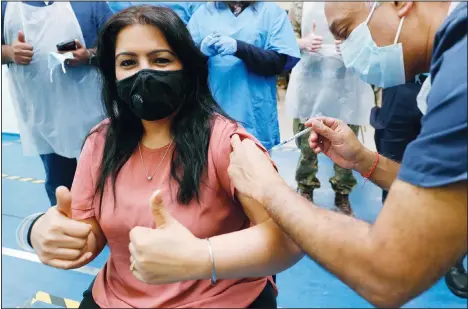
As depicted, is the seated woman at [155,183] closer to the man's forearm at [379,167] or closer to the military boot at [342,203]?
the man's forearm at [379,167]

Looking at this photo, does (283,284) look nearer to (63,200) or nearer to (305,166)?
(305,166)

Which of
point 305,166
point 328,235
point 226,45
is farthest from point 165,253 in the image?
point 305,166

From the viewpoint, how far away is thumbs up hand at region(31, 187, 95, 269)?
0.89m

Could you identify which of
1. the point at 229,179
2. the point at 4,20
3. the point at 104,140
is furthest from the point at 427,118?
the point at 4,20

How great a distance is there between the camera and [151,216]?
1015 millimetres

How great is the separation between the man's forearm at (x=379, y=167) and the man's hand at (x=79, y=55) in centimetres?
127

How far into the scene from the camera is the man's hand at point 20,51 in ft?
5.98

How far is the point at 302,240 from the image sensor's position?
0.77 m

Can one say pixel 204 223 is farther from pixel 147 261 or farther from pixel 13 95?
pixel 13 95

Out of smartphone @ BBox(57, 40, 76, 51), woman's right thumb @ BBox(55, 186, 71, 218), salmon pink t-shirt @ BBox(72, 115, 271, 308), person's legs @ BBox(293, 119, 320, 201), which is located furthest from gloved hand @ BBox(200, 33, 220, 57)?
woman's right thumb @ BBox(55, 186, 71, 218)

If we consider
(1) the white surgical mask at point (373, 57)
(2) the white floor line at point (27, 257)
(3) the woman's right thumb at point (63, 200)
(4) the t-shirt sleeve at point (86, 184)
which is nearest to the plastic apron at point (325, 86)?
(1) the white surgical mask at point (373, 57)

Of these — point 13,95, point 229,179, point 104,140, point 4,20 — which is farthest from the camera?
point 13,95

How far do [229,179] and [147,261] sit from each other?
308mm

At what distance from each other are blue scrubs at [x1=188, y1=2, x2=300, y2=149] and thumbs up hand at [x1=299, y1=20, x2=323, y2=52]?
1.02 ft
